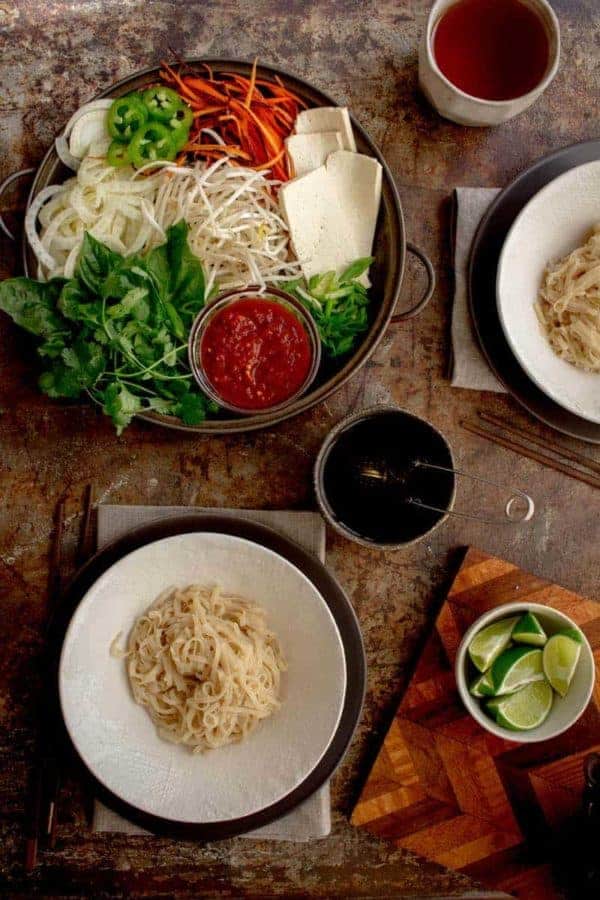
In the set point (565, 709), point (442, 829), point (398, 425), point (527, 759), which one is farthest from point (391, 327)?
point (442, 829)

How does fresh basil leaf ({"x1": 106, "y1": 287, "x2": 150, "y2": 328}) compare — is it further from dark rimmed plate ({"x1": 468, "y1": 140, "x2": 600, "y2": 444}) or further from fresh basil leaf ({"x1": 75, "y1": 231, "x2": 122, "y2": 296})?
dark rimmed plate ({"x1": 468, "y1": 140, "x2": 600, "y2": 444})

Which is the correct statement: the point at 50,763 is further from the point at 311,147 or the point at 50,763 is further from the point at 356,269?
the point at 311,147

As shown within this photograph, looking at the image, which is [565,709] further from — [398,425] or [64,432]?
[64,432]

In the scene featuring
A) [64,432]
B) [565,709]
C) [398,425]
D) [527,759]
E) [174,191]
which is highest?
[174,191]

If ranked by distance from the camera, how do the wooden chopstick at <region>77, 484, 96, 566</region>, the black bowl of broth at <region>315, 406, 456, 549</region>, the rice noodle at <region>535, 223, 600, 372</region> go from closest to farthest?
the black bowl of broth at <region>315, 406, 456, 549</region>, the rice noodle at <region>535, 223, 600, 372</region>, the wooden chopstick at <region>77, 484, 96, 566</region>

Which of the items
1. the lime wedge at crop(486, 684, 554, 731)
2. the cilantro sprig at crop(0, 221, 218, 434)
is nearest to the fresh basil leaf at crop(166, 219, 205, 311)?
the cilantro sprig at crop(0, 221, 218, 434)

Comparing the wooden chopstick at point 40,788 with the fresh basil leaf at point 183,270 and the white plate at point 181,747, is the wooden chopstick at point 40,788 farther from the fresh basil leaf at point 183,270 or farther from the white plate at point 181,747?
the fresh basil leaf at point 183,270

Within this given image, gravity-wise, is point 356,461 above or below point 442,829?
above
